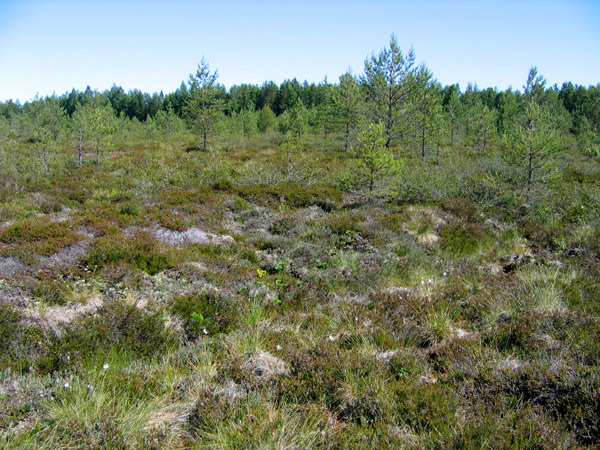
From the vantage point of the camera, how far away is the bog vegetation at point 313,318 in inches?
105

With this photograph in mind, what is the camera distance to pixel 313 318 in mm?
4730

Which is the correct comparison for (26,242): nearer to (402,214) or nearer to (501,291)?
(501,291)

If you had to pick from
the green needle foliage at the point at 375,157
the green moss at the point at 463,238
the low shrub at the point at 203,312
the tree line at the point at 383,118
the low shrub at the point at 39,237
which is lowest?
the low shrub at the point at 203,312

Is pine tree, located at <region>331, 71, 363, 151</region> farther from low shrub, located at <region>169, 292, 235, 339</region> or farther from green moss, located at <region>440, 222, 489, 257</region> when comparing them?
low shrub, located at <region>169, 292, 235, 339</region>

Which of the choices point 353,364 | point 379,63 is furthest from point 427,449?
point 379,63

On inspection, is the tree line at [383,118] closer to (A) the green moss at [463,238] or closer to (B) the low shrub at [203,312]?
(A) the green moss at [463,238]

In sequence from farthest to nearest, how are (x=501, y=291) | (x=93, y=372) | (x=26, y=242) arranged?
(x=26, y=242) < (x=501, y=291) < (x=93, y=372)

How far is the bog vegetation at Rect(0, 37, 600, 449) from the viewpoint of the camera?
8.78 feet

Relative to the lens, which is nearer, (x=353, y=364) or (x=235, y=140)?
(x=353, y=364)

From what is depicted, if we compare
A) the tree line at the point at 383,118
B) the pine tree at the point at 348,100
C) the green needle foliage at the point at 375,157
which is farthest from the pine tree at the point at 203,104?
the green needle foliage at the point at 375,157

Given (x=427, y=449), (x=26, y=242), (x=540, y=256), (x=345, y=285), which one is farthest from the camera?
(x=540, y=256)

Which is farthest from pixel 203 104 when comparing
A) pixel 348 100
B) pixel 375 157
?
pixel 375 157

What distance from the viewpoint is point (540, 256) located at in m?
7.59

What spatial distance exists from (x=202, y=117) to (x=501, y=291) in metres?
26.5
